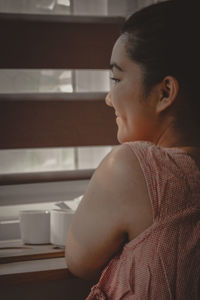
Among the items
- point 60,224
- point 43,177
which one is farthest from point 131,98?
point 43,177

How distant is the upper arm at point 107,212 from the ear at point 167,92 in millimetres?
151

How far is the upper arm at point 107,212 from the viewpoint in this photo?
913mm

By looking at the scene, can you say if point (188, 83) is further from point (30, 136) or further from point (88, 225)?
point (30, 136)

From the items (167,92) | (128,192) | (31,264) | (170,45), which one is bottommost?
(31,264)

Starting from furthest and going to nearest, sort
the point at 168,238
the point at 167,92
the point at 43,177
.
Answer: the point at 43,177, the point at 167,92, the point at 168,238

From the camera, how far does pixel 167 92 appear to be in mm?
1001

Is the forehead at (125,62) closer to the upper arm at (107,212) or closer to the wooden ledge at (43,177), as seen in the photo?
the upper arm at (107,212)

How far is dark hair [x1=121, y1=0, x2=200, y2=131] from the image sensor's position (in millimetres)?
980

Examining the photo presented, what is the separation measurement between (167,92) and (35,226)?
0.69 metres

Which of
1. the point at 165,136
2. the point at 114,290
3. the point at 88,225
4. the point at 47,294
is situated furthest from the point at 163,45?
the point at 47,294

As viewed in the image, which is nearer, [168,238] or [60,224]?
[168,238]

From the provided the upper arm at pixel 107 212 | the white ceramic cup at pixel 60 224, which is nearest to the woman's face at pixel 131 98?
the upper arm at pixel 107 212

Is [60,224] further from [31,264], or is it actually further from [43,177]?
[43,177]

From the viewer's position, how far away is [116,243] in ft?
3.12
